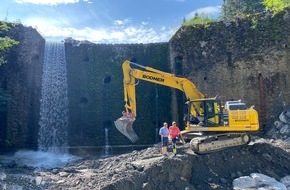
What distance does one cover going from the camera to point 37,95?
21.9 m

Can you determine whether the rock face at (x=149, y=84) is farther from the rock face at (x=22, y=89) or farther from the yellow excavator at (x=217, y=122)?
the yellow excavator at (x=217, y=122)

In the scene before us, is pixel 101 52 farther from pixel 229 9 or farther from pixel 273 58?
pixel 229 9

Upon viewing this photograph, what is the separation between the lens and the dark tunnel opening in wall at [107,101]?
22.6 metres

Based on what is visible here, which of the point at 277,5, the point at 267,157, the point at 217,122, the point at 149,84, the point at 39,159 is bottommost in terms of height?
the point at 39,159

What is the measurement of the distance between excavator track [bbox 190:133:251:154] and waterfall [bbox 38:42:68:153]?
422 inches

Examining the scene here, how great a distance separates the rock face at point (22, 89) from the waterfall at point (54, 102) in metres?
0.35

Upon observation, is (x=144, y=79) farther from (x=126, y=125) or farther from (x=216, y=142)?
(x=216, y=142)

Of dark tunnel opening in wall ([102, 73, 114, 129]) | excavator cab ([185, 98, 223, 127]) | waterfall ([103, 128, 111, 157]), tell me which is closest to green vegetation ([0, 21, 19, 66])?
dark tunnel opening in wall ([102, 73, 114, 129])

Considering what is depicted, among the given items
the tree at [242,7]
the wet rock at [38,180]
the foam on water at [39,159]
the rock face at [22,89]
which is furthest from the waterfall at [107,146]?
the tree at [242,7]

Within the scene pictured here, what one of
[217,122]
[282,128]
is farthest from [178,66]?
[217,122]

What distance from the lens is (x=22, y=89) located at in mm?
21609

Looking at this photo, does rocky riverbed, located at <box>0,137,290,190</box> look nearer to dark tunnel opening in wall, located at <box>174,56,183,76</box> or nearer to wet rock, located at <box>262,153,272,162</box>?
wet rock, located at <box>262,153,272,162</box>

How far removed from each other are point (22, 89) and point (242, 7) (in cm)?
2720

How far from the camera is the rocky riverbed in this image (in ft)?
34.5
